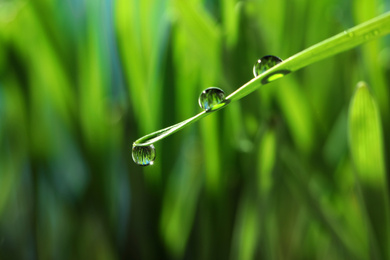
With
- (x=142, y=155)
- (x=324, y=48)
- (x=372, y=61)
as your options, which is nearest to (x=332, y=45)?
(x=324, y=48)

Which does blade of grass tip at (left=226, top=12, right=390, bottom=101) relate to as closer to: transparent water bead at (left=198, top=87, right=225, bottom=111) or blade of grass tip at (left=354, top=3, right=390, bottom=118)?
transparent water bead at (left=198, top=87, right=225, bottom=111)

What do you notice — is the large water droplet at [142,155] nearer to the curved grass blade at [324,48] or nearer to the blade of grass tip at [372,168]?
the curved grass blade at [324,48]

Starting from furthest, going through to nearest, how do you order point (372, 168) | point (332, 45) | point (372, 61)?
1. point (372, 61)
2. point (372, 168)
3. point (332, 45)

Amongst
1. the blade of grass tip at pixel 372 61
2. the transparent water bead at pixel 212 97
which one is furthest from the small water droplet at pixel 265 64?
the blade of grass tip at pixel 372 61

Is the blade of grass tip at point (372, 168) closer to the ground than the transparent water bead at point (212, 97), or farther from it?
closer to the ground

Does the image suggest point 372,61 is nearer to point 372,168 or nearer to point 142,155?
point 372,168

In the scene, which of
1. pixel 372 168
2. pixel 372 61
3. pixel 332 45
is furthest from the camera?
pixel 372 61

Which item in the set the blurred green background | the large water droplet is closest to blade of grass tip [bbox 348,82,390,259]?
the blurred green background
